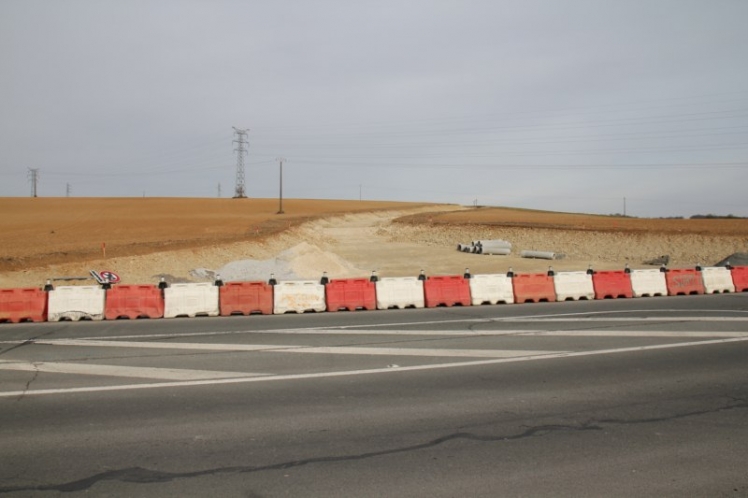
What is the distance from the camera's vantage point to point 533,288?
17.6 meters

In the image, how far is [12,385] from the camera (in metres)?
8.07

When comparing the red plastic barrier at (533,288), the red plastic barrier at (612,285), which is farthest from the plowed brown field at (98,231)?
the red plastic barrier at (612,285)

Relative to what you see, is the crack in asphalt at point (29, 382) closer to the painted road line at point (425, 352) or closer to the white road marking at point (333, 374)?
the white road marking at point (333, 374)

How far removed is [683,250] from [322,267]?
25.9 m

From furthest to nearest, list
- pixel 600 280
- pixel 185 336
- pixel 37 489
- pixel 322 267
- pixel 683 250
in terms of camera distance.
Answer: pixel 683 250
pixel 322 267
pixel 600 280
pixel 185 336
pixel 37 489

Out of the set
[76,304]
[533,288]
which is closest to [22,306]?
[76,304]

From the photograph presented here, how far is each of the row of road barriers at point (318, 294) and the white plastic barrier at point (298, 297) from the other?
0.02 meters

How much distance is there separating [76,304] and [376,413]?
10303 millimetres

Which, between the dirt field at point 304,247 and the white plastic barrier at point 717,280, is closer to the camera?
Result: the white plastic barrier at point 717,280

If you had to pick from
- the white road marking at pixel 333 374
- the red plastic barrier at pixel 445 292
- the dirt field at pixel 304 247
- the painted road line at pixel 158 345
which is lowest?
the white road marking at pixel 333 374

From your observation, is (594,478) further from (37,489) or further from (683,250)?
(683,250)

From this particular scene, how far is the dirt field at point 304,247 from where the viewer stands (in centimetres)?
2695

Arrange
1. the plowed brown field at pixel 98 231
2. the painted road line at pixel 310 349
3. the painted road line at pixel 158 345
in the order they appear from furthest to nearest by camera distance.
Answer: the plowed brown field at pixel 98 231 → the painted road line at pixel 158 345 → the painted road line at pixel 310 349

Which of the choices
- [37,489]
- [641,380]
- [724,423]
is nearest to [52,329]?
[37,489]
